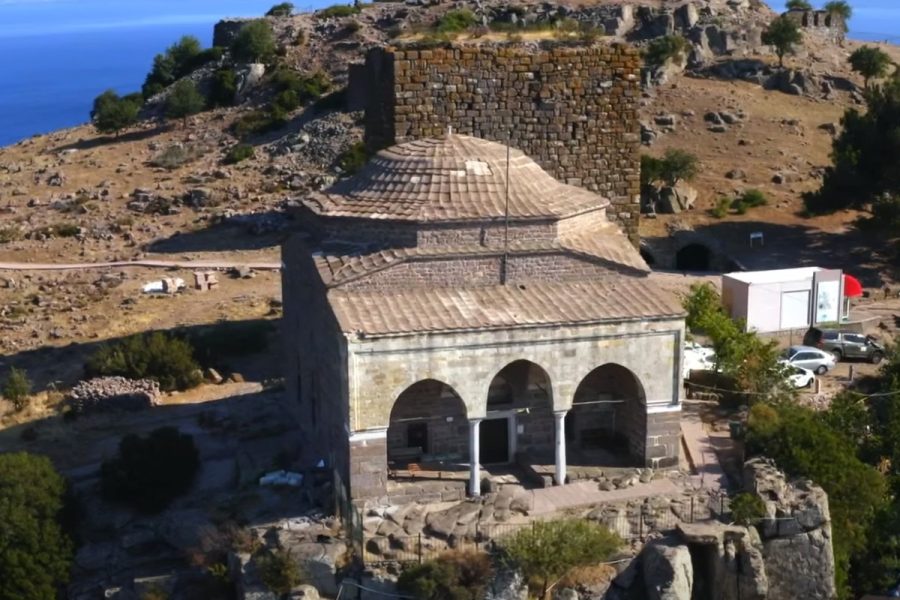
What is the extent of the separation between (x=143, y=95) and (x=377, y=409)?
55.0 m

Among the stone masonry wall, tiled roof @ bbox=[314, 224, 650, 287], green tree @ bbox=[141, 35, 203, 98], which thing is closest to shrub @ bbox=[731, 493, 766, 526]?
tiled roof @ bbox=[314, 224, 650, 287]

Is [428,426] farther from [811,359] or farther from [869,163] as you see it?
[869,163]

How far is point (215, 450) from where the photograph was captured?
20391mm

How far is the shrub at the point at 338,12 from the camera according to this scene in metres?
66.1

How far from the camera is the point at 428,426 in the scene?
58.5 feet

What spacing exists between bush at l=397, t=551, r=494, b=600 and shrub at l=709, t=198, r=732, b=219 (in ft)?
95.8

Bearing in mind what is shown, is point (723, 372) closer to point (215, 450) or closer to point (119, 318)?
point (215, 450)

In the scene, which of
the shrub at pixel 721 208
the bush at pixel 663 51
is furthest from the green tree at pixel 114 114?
the shrub at pixel 721 208

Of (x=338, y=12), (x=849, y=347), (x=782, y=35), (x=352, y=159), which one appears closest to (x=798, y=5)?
(x=782, y=35)

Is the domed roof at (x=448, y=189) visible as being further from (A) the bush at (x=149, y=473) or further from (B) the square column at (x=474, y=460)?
(A) the bush at (x=149, y=473)

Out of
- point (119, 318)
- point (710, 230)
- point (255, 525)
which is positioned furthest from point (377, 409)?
point (710, 230)

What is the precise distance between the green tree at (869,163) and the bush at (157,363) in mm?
23306

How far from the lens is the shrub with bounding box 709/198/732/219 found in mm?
41969

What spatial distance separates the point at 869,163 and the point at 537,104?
63.6 feet
